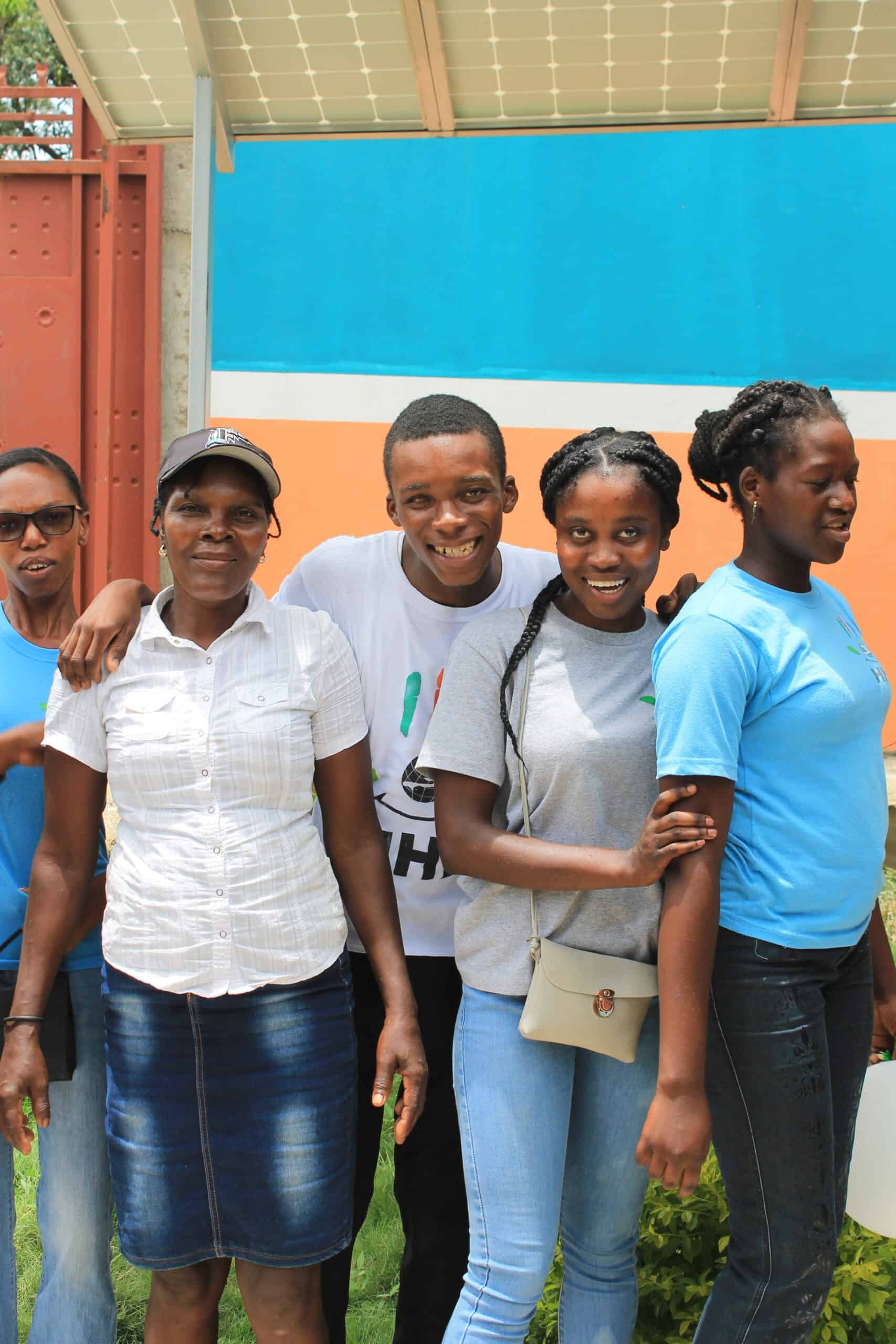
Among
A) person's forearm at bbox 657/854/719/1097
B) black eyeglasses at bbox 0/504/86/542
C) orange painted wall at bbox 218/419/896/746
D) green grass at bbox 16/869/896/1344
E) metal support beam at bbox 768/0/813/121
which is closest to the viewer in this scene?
person's forearm at bbox 657/854/719/1097

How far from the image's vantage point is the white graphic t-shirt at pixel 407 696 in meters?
2.27

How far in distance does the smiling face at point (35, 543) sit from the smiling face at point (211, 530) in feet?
1.03

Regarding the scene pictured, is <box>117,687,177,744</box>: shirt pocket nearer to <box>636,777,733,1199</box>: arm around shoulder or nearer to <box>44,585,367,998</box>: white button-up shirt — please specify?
<box>44,585,367,998</box>: white button-up shirt

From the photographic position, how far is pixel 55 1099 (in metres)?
2.19

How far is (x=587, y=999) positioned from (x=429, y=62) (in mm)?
2222

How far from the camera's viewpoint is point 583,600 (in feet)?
6.91

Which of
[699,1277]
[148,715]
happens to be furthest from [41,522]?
[699,1277]

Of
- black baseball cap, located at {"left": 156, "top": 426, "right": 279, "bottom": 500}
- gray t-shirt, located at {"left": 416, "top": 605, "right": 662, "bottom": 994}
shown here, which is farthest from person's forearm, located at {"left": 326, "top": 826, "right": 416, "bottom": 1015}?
black baseball cap, located at {"left": 156, "top": 426, "right": 279, "bottom": 500}

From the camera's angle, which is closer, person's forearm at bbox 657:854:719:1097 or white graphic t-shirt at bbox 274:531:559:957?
person's forearm at bbox 657:854:719:1097

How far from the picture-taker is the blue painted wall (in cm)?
442

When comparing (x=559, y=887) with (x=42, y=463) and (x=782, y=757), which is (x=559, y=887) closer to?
(x=782, y=757)

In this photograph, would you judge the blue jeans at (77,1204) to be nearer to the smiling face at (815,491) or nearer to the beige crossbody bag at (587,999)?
the beige crossbody bag at (587,999)

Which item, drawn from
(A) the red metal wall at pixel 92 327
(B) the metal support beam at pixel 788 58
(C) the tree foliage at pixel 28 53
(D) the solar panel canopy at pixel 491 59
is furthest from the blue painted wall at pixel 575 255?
(C) the tree foliage at pixel 28 53

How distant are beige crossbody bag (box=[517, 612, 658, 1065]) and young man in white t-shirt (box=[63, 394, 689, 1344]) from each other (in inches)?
14.8
